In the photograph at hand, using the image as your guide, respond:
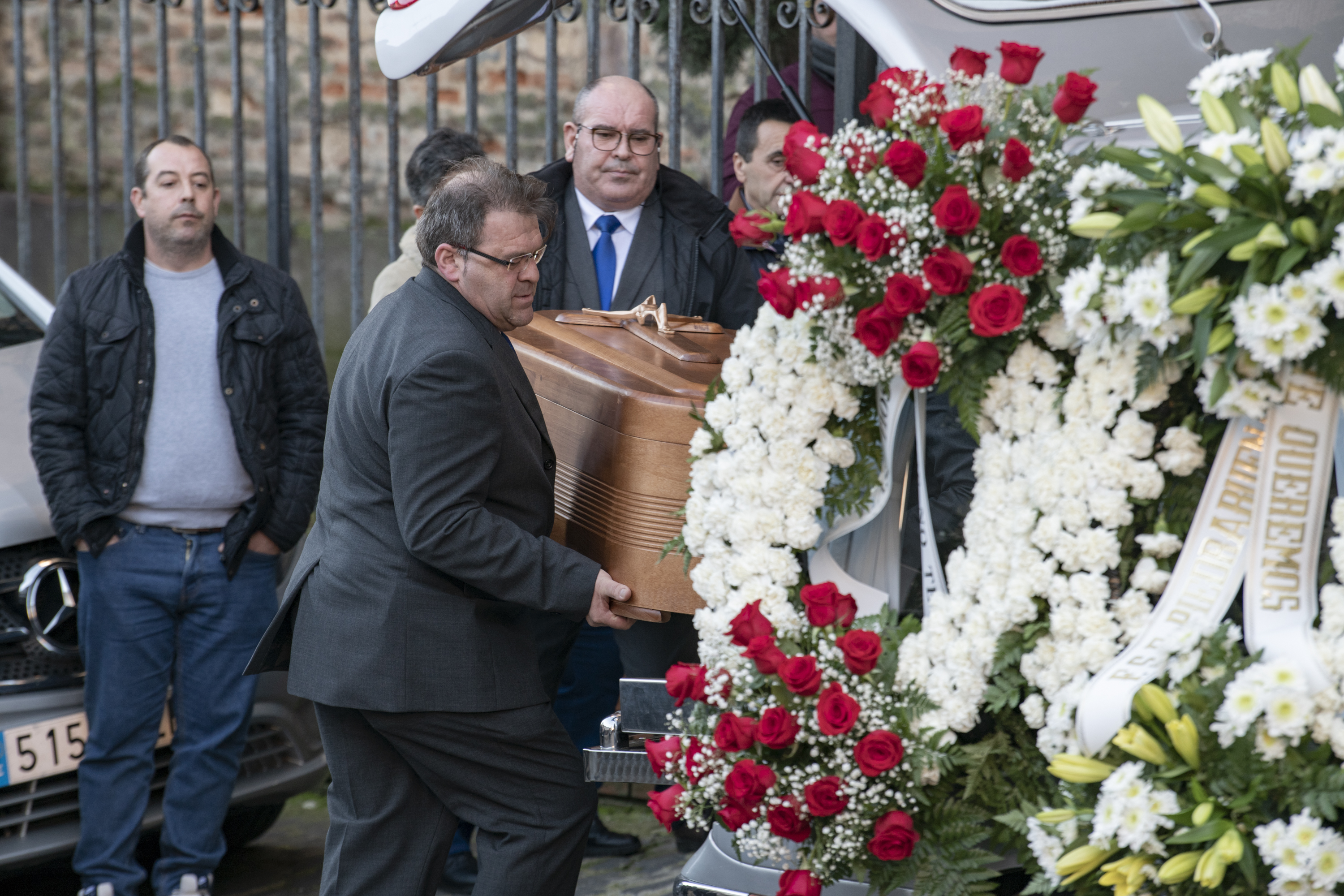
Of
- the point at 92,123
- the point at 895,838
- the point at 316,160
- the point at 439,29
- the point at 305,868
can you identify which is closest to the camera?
the point at 895,838

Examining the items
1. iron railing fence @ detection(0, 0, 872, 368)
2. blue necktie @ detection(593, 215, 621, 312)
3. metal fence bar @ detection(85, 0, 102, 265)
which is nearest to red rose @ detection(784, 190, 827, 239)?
blue necktie @ detection(593, 215, 621, 312)

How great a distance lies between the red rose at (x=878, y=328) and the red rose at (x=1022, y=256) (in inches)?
7.8

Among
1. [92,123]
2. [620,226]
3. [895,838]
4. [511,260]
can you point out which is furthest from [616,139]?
[92,123]

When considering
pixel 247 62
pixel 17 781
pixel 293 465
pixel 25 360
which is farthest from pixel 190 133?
pixel 17 781

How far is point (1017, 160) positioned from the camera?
7.21ft

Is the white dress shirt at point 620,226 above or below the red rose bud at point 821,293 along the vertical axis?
above

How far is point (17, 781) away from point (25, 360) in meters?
1.50

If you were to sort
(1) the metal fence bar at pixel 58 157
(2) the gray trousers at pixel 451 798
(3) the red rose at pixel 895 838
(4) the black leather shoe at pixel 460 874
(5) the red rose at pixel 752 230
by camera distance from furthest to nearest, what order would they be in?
(1) the metal fence bar at pixel 58 157 < (4) the black leather shoe at pixel 460 874 < (2) the gray trousers at pixel 451 798 < (5) the red rose at pixel 752 230 < (3) the red rose at pixel 895 838

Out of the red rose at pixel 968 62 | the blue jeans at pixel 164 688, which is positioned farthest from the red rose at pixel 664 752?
the blue jeans at pixel 164 688

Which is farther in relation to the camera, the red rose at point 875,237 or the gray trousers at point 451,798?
the gray trousers at point 451,798

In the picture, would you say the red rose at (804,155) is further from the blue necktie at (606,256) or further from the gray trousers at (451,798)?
the blue necktie at (606,256)

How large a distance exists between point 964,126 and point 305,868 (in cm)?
344

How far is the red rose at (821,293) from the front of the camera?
7.61 feet

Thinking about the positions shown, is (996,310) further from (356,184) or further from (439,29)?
(356,184)
